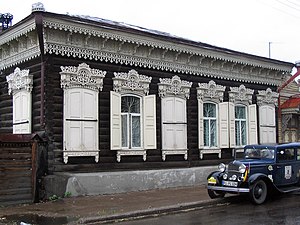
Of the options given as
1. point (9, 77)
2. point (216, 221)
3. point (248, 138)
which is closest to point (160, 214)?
point (216, 221)

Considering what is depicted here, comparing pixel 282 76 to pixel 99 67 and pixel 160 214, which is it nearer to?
pixel 99 67

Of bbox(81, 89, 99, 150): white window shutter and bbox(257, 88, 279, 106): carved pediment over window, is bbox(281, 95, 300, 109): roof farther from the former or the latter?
bbox(81, 89, 99, 150): white window shutter

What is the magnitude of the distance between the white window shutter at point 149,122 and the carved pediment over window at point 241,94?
457 cm

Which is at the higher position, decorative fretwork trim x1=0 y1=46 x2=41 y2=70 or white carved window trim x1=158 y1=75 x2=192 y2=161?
decorative fretwork trim x1=0 y1=46 x2=41 y2=70

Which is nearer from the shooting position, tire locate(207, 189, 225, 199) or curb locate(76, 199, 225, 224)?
curb locate(76, 199, 225, 224)

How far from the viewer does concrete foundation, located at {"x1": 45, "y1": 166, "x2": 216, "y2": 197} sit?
12.7 metres

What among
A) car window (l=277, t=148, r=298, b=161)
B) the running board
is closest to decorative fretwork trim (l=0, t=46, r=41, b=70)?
car window (l=277, t=148, r=298, b=161)

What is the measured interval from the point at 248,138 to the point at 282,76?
4.13m

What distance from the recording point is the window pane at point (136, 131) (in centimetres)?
1526

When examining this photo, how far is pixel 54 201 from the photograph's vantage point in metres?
12.3

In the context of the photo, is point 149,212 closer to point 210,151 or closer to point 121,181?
point 121,181

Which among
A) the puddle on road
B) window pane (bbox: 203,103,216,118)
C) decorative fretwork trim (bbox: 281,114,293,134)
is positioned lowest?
the puddle on road

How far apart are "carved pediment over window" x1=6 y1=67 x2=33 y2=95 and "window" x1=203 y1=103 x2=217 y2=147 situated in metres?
7.29

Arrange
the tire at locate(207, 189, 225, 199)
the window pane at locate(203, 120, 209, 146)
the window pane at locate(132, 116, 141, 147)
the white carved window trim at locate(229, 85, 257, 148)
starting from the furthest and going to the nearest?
the white carved window trim at locate(229, 85, 257, 148) < the window pane at locate(203, 120, 209, 146) < the window pane at locate(132, 116, 141, 147) < the tire at locate(207, 189, 225, 199)
